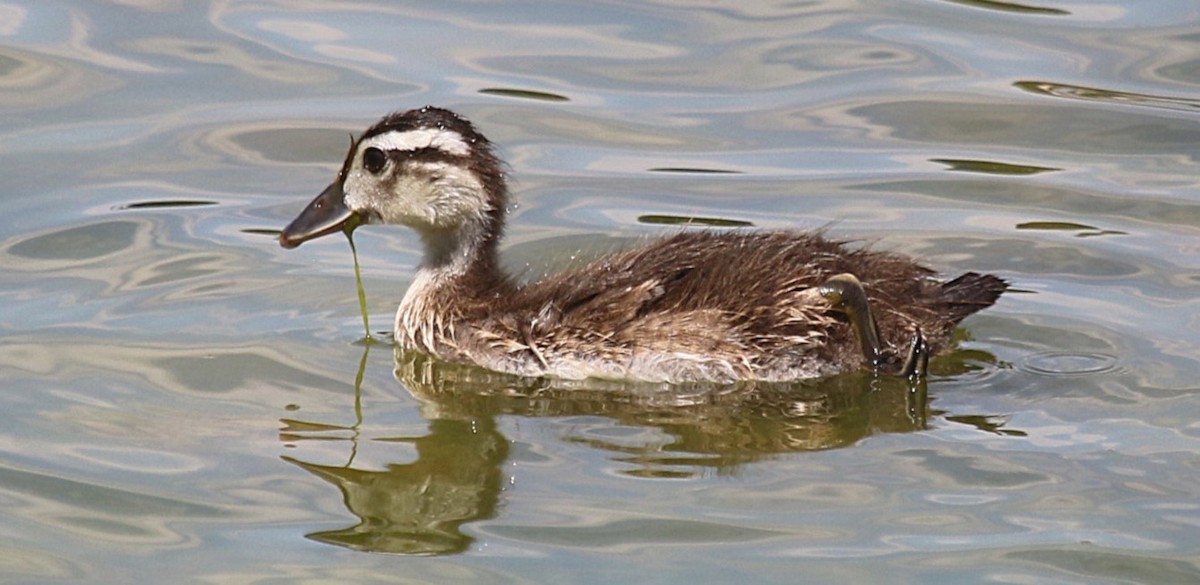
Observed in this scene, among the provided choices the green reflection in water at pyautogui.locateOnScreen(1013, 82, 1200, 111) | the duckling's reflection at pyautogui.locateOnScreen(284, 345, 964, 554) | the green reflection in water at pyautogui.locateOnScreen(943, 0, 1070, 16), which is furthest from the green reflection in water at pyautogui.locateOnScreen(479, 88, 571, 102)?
the duckling's reflection at pyautogui.locateOnScreen(284, 345, 964, 554)

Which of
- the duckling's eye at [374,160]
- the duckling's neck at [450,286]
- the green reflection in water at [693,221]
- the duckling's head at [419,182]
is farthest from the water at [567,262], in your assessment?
the duckling's eye at [374,160]

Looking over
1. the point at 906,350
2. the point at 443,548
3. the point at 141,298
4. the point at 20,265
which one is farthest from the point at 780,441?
the point at 20,265

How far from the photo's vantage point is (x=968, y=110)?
1377 centimetres

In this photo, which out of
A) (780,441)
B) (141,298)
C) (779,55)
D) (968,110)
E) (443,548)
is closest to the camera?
(443,548)

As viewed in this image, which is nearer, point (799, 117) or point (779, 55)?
point (799, 117)

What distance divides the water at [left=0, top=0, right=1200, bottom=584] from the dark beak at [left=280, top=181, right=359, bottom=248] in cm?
40

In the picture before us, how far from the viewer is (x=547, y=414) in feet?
30.5

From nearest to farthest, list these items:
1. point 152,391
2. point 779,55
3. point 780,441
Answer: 1. point 780,441
2. point 152,391
3. point 779,55

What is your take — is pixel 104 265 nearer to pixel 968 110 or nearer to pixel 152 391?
pixel 152 391

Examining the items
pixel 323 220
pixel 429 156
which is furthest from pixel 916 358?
pixel 323 220

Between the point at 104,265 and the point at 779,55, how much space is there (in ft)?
17.4

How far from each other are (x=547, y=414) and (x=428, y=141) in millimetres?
1599

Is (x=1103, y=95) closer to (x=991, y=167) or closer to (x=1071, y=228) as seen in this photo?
(x=991, y=167)

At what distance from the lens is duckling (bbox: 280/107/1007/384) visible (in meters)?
9.52
